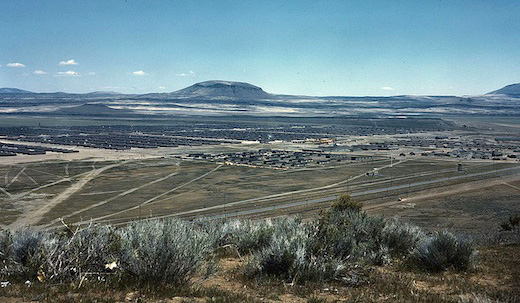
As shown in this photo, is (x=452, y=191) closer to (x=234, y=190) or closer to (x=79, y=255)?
(x=234, y=190)

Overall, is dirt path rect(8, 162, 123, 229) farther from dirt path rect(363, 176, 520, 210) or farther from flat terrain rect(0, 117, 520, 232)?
dirt path rect(363, 176, 520, 210)

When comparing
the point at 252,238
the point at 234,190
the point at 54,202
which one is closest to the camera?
the point at 252,238

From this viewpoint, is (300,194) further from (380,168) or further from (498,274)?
(498,274)

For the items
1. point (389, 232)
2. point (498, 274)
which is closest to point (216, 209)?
point (389, 232)

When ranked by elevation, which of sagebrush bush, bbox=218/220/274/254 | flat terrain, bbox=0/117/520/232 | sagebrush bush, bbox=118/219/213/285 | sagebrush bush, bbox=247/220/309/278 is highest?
sagebrush bush, bbox=118/219/213/285

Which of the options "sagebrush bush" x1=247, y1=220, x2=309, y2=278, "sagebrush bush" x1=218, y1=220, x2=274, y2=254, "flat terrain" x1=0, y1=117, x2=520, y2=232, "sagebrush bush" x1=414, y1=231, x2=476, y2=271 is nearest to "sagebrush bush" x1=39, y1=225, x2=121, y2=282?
"sagebrush bush" x1=247, y1=220, x2=309, y2=278

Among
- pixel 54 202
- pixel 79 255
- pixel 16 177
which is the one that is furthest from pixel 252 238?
pixel 16 177

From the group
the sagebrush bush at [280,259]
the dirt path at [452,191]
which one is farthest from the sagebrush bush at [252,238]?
the dirt path at [452,191]
